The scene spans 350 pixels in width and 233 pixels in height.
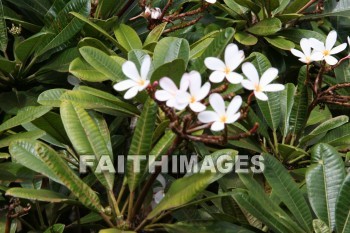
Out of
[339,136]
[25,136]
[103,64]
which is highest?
[103,64]

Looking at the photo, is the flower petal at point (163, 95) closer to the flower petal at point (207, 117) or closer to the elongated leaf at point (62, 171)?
the flower petal at point (207, 117)

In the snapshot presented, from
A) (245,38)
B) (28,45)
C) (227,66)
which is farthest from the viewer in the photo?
(245,38)

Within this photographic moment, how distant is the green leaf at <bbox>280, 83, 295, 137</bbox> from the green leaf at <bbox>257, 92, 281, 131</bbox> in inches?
0.9

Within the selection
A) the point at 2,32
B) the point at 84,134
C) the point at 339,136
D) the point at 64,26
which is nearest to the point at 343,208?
the point at 339,136

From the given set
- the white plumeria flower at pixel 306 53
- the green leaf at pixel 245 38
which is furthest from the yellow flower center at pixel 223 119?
the green leaf at pixel 245 38

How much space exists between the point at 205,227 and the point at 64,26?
2.07ft

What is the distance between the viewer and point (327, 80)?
5.13 feet

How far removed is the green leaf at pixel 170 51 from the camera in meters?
1.22

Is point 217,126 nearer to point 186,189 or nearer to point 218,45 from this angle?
point 186,189

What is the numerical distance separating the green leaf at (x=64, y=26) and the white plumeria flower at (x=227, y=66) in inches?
19.9

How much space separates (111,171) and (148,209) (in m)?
0.11

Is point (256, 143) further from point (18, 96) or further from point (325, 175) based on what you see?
point (18, 96)

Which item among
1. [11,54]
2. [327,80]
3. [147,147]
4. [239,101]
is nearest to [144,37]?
[11,54]

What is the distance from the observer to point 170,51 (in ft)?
4.04
